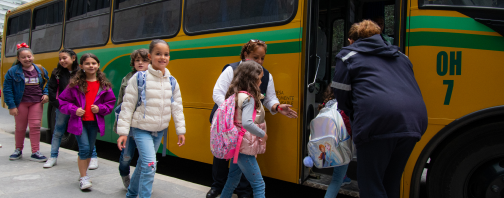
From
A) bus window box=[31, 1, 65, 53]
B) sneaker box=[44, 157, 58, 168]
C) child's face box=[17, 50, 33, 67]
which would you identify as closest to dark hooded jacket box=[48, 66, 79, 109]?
child's face box=[17, 50, 33, 67]

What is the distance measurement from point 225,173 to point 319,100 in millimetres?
1617

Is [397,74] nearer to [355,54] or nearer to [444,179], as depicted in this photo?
[355,54]

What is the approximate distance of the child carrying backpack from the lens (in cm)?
254

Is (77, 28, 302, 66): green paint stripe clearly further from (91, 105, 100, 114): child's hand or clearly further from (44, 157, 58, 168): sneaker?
(44, 157, 58, 168): sneaker

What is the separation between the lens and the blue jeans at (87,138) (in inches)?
140

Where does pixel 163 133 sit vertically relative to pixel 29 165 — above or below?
above

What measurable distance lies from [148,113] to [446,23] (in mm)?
2522

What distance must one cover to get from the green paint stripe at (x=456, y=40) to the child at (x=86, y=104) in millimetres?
3083

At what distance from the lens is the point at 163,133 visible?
123 inches

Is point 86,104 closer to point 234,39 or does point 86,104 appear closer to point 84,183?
point 84,183

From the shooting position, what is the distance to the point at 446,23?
268 centimetres

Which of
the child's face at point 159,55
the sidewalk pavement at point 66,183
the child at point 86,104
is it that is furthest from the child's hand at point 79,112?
the child's face at point 159,55

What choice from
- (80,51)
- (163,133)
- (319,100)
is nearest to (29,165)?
(80,51)

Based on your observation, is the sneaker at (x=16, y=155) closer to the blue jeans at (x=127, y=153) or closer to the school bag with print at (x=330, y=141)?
the blue jeans at (x=127, y=153)
